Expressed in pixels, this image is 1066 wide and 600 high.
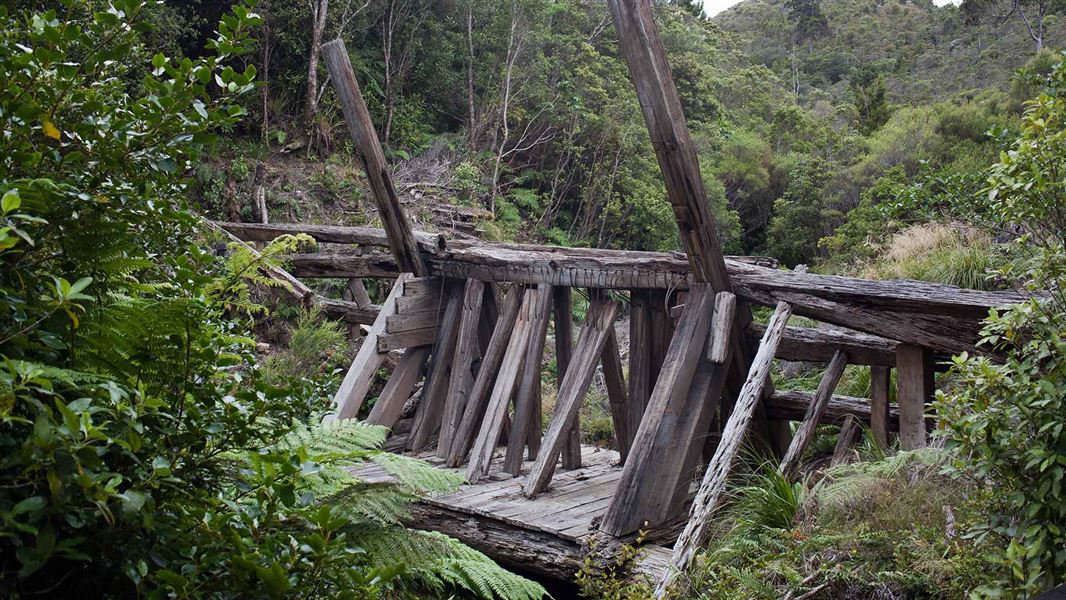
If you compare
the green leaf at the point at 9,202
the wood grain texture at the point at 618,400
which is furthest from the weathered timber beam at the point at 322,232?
the green leaf at the point at 9,202

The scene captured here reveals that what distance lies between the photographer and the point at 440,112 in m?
19.3

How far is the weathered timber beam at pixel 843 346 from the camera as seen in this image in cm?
610

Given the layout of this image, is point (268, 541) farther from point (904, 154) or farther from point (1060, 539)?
point (904, 154)

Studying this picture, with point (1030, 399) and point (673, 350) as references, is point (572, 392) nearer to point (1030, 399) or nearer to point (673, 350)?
point (673, 350)

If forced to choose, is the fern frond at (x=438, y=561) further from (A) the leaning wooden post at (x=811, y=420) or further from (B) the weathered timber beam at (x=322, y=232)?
(B) the weathered timber beam at (x=322, y=232)

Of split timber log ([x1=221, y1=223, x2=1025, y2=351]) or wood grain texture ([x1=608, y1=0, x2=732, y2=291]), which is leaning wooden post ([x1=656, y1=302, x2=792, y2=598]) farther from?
wood grain texture ([x1=608, y1=0, x2=732, y2=291])

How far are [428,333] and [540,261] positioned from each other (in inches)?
59.7

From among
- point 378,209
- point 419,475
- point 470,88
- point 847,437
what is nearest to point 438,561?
point 419,475

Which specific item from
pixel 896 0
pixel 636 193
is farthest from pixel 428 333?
pixel 896 0

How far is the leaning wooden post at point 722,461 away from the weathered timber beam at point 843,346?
2.15 ft

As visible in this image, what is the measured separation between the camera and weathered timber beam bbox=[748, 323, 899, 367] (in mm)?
6098

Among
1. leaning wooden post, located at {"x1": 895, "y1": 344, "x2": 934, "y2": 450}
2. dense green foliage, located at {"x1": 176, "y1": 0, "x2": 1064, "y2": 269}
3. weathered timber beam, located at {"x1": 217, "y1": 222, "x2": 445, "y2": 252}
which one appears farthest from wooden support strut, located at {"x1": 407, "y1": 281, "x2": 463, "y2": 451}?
dense green foliage, located at {"x1": 176, "y1": 0, "x2": 1064, "y2": 269}

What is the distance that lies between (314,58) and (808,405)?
39.6 ft

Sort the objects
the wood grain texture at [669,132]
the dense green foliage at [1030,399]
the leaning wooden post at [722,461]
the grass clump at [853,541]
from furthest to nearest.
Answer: the wood grain texture at [669,132] → the leaning wooden post at [722,461] → the grass clump at [853,541] → the dense green foliage at [1030,399]
